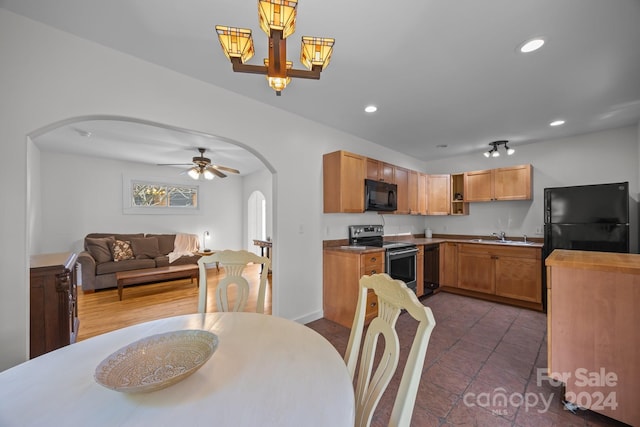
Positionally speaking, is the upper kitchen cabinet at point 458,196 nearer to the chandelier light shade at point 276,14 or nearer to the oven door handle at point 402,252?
the oven door handle at point 402,252

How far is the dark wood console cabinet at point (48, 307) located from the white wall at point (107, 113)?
284 mm

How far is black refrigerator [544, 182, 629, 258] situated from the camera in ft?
9.42

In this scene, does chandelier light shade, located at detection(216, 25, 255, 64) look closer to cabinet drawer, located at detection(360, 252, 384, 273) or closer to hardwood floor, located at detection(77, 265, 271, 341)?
cabinet drawer, located at detection(360, 252, 384, 273)

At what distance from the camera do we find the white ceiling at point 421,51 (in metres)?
1.49

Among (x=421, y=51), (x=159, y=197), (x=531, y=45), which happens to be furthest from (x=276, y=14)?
(x=159, y=197)

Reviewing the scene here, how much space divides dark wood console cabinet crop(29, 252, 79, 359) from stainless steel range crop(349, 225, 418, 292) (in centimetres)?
302

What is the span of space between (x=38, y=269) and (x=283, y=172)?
2128 mm

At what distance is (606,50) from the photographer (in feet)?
6.05

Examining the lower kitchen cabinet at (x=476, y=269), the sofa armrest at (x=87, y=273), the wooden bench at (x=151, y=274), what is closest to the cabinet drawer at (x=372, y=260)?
the lower kitchen cabinet at (x=476, y=269)

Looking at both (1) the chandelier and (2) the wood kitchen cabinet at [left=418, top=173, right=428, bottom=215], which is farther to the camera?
(2) the wood kitchen cabinet at [left=418, top=173, right=428, bottom=215]

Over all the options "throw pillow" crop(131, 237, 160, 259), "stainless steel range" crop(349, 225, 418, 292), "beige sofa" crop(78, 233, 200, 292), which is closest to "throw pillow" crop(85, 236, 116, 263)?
"beige sofa" crop(78, 233, 200, 292)

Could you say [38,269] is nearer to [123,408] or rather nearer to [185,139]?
[123,408]

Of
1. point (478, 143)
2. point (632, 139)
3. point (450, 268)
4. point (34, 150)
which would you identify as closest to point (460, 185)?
point (478, 143)

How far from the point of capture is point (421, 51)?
73.2 inches
